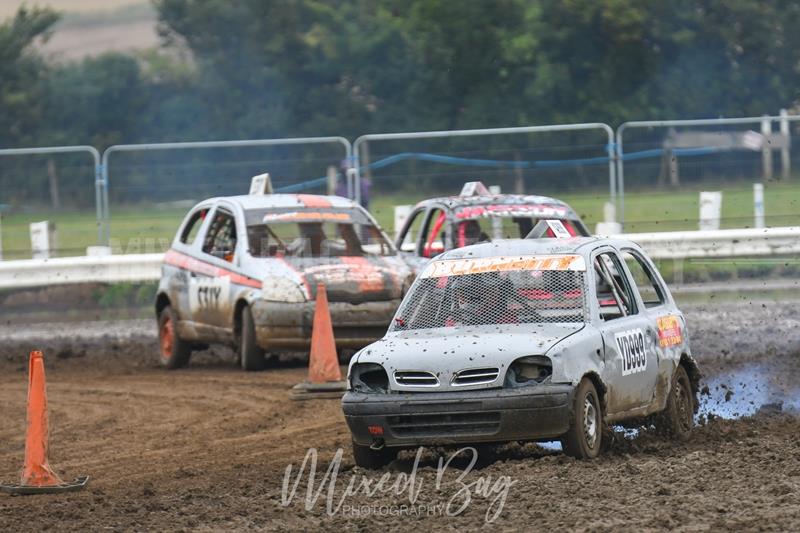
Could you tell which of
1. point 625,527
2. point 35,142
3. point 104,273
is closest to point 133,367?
point 104,273

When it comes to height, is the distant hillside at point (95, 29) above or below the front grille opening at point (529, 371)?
above

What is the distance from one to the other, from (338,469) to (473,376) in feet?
3.22

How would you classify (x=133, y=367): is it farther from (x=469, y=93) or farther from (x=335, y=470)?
(x=469, y=93)

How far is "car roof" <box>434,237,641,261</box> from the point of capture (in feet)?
30.9

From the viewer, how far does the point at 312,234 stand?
15.3m

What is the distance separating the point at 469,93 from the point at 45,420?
99.6 ft

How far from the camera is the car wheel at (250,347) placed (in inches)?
571

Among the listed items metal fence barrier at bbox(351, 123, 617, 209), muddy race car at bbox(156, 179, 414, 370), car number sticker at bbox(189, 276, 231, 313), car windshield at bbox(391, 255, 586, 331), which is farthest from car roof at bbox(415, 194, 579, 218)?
car windshield at bbox(391, 255, 586, 331)

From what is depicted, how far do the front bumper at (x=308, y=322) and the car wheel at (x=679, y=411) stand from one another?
4754 millimetres

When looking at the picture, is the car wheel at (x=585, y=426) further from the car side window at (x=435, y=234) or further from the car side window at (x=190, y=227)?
the car side window at (x=190, y=227)

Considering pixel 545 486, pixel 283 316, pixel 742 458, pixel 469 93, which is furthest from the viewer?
pixel 469 93

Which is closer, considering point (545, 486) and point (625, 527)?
point (625, 527)

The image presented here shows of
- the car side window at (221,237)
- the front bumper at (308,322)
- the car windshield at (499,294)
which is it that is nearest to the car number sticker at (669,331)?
the car windshield at (499,294)

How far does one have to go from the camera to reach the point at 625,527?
6.65 m
